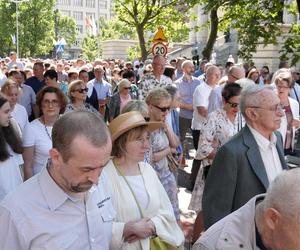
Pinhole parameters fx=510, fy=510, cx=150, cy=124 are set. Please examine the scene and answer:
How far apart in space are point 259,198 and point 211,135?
2935 millimetres

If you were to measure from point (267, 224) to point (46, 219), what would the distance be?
3.21ft

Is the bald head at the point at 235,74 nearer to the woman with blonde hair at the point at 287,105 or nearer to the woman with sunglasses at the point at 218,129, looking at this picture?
the woman with blonde hair at the point at 287,105

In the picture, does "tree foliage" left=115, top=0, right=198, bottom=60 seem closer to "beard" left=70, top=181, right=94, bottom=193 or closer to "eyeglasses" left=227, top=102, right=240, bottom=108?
"eyeglasses" left=227, top=102, right=240, bottom=108

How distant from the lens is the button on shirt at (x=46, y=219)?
2.26 meters

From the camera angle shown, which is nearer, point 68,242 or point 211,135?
point 68,242

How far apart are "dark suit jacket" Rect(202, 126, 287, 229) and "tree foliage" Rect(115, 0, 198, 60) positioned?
18.4 meters

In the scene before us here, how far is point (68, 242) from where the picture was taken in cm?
235

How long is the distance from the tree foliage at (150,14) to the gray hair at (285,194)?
19917 millimetres

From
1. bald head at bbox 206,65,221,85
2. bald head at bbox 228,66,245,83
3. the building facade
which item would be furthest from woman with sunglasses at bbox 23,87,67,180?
the building facade

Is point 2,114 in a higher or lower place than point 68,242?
higher

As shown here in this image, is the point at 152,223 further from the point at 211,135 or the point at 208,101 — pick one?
the point at 208,101

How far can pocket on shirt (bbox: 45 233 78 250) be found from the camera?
231 cm

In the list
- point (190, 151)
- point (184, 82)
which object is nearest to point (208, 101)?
point (184, 82)

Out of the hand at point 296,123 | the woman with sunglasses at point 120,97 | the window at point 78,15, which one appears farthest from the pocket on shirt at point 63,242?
the window at point 78,15
